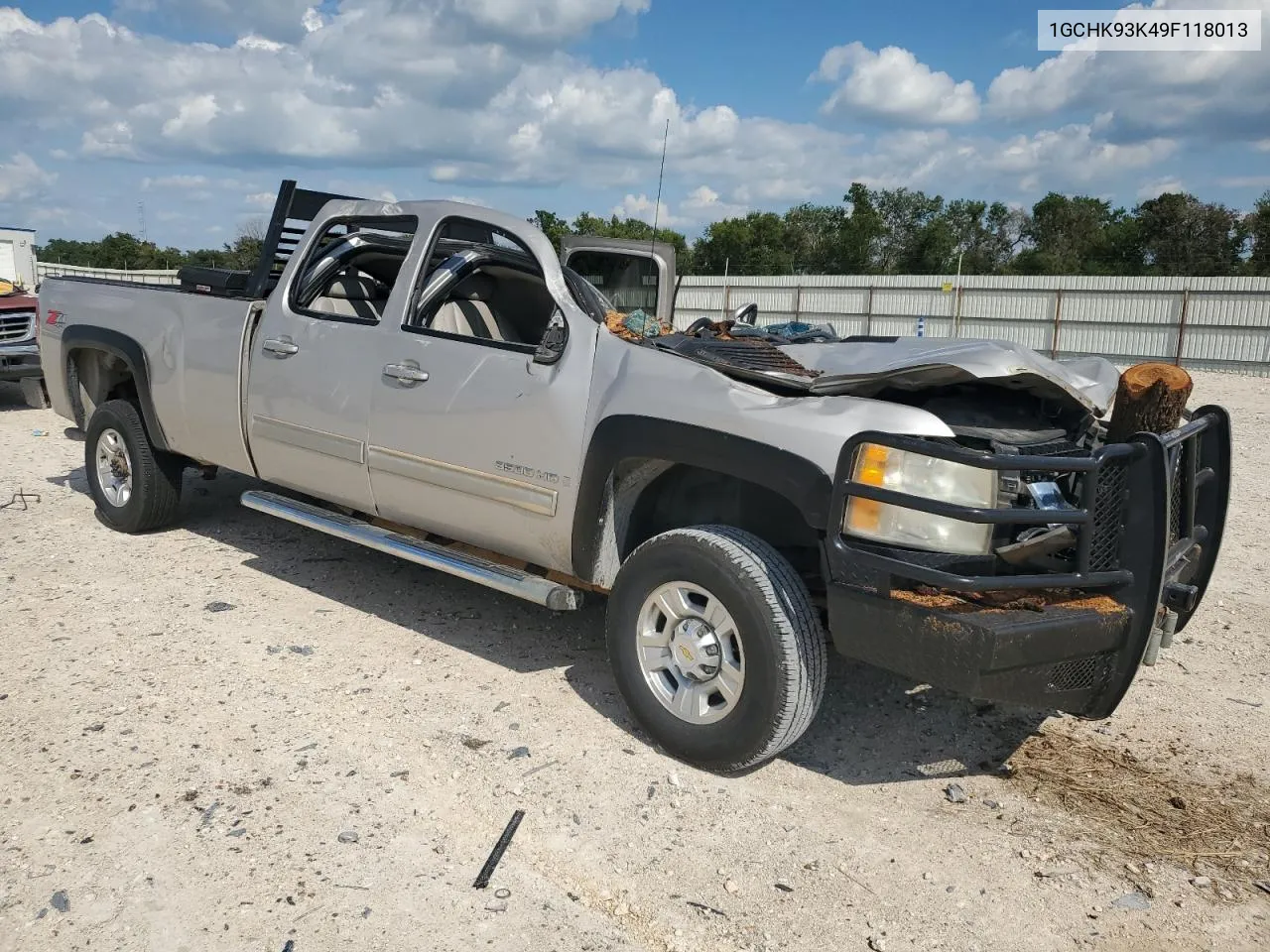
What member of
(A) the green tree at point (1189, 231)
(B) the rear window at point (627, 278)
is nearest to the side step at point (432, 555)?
(B) the rear window at point (627, 278)

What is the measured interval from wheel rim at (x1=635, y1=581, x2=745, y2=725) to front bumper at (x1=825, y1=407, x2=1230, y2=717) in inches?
16.6

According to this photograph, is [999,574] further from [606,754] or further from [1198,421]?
[606,754]

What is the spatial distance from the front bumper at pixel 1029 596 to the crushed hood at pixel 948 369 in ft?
1.56

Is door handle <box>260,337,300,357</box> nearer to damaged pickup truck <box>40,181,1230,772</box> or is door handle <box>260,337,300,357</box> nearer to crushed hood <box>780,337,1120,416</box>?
damaged pickup truck <box>40,181,1230,772</box>

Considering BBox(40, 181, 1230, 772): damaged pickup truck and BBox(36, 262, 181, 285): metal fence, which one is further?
BBox(36, 262, 181, 285): metal fence

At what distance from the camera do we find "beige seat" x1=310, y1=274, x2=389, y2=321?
209 inches

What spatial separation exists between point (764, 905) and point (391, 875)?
3.49 ft

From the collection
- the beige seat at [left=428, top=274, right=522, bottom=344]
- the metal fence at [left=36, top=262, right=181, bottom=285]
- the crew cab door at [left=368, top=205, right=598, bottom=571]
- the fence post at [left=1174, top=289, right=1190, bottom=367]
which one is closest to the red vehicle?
the metal fence at [left=36, top=262, right=181, bottom=285]

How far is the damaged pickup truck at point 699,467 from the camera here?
3.01 m

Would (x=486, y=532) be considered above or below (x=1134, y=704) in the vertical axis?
above

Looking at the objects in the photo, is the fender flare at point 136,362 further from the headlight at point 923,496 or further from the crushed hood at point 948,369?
the headlight at point 923,496

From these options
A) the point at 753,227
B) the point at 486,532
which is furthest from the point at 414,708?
the point at 753,227

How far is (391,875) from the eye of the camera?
114 inches

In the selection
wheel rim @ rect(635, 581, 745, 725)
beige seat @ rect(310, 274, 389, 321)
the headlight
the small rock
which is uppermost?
beige seat @ rect(310, 274, 389, 321)
